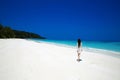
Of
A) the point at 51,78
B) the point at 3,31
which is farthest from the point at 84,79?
the point at 3,31

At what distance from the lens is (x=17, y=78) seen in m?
5.39

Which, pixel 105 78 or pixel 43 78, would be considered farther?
pixel 105 78

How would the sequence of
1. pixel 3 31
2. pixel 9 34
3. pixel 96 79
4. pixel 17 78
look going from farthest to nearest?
pixel 9 34, pixel 3 31, pixel 96 79, pixel 17 78

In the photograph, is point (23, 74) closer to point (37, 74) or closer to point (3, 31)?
point (37, 74)

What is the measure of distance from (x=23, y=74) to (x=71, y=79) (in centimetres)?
212

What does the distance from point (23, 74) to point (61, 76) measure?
5.51ft

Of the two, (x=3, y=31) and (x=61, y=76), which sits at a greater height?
(x=3, y=31)

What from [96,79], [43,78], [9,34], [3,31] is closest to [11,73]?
[43,78]

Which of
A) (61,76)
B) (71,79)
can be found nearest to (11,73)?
(61,76)

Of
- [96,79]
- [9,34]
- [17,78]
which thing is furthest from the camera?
[9,34]

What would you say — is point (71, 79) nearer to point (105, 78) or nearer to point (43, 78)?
point (43, 78)

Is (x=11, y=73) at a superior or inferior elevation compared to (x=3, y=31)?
inferior

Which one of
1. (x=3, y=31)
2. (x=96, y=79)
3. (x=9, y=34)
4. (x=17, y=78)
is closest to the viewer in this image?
(x=17, y=78)

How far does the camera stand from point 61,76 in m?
5.92
